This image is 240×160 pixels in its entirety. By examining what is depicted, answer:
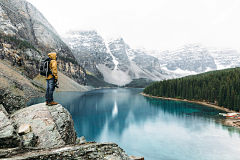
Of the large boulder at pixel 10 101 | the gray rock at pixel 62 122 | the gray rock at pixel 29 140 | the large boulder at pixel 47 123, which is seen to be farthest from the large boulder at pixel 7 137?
the large boulder at pixel 10 101

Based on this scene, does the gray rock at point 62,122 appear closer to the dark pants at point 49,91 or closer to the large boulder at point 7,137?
the dark pants at point 49,91

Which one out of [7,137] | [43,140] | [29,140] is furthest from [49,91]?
[7,137]

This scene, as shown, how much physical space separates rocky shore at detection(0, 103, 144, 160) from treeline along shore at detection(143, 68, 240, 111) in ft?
167

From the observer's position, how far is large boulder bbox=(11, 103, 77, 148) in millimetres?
5793

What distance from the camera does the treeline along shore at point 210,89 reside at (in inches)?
1818

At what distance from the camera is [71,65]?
134 meters

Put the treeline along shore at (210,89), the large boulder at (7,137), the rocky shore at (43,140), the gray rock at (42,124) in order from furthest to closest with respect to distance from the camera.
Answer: the treeline along shore at (210,89)
the gray rock at (42,124)
the large boulder at (7,137)
the rocky shore at (43,140)

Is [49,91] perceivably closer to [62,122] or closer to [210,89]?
[62,122]

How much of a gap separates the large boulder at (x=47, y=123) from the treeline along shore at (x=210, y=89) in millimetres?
50603

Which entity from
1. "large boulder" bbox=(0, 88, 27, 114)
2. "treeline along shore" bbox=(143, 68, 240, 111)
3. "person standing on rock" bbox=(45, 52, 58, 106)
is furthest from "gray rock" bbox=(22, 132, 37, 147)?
"treeline along shore" bbox=(143, 68, 240, 111)

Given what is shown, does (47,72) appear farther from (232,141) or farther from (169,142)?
(232,141)

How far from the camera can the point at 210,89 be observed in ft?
192

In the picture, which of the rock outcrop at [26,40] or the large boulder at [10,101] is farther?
the rock outcrop at [26,40]

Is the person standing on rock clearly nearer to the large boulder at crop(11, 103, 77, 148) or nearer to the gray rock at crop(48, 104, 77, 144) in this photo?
the large boulder at crop(11, 103, 77, 148)
